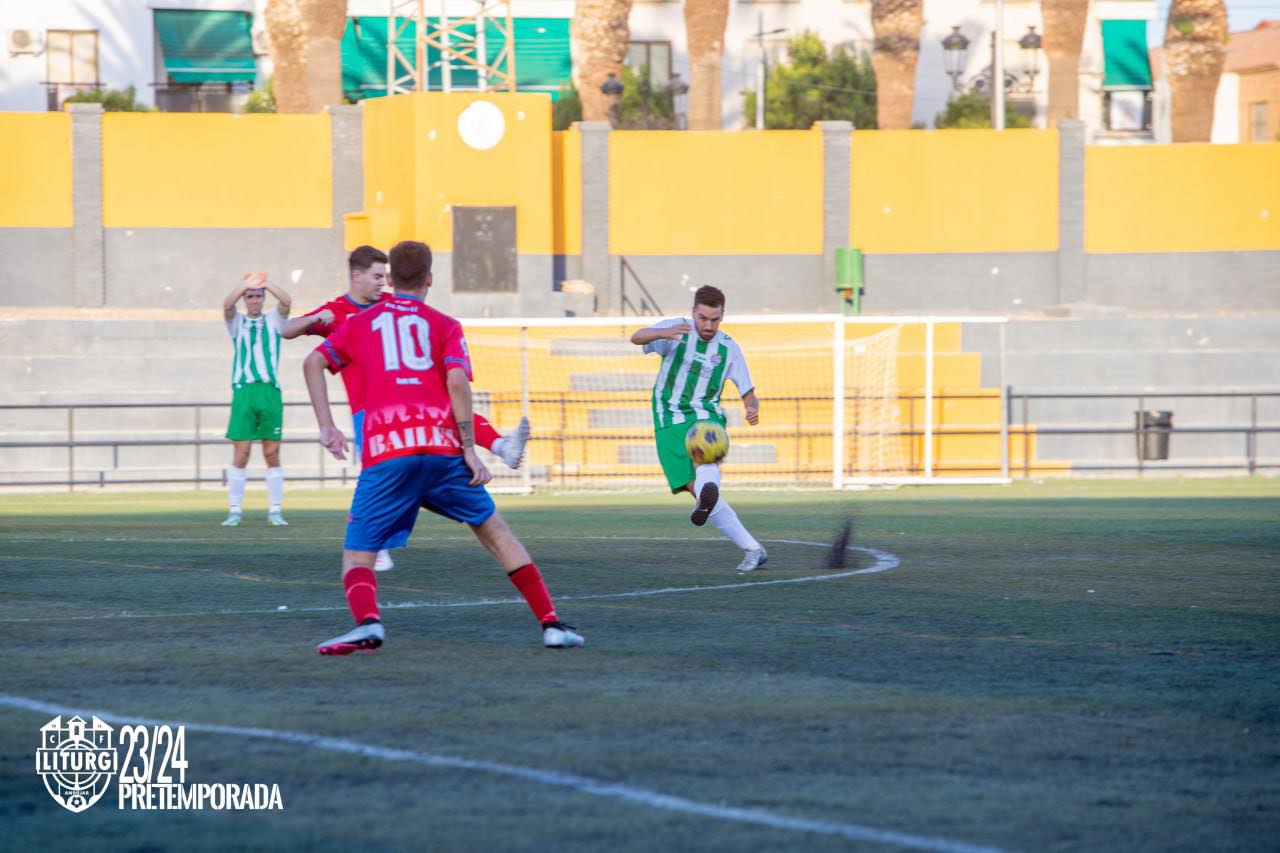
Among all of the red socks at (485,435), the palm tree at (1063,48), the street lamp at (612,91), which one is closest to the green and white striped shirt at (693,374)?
the red socks at (485,435)

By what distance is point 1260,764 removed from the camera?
5508 millimetres

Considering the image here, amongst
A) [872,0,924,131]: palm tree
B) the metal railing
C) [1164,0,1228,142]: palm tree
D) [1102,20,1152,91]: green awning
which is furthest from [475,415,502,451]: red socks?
[1102,20,1152,91]: green awning

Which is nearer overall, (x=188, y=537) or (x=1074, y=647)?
(x=1074, y=647)

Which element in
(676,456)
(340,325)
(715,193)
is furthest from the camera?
(715,193)

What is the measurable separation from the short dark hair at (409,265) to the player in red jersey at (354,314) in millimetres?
180

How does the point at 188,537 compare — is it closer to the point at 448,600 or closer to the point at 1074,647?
the point at 448,600

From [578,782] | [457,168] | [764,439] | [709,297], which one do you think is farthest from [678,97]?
[578,782]

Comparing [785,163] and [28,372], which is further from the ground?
[785,163]

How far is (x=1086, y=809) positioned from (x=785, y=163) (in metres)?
29.5

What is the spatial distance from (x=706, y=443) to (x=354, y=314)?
9.21 ft

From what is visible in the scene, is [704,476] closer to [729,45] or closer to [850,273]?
[850,273]

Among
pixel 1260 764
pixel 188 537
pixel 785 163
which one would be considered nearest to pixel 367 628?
pixel 1260 764

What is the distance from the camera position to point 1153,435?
83.3 feet

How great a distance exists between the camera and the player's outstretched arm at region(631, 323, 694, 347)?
1094 cm
